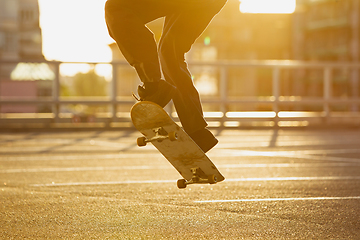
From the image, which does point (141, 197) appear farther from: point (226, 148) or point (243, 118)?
point (243, 118)

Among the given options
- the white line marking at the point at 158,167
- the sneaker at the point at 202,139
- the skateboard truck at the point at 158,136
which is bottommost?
the white line marking at the point at 158,167

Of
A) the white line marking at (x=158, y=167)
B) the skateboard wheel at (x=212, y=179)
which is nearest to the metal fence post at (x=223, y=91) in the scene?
the white line marking at (x=158, y=167)

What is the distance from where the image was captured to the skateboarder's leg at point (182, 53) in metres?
3.02

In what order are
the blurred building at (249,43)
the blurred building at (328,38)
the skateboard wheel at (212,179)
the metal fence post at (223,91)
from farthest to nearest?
1. the blurred building at (249,43)
2. the blurred building at (328,38)
3. the metal fence post at (223,91)
4. the skateboard wheel at (212,179)

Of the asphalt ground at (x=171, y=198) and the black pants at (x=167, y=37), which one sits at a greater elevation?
the black pants at (x=167, y=37)

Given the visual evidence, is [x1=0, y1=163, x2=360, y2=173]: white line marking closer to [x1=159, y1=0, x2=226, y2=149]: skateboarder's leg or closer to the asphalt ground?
the asphalt ground

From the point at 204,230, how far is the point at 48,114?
9992 millimetres

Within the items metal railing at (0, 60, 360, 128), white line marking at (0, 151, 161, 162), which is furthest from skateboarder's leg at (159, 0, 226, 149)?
metal railing at (0, 60, 360, 128)

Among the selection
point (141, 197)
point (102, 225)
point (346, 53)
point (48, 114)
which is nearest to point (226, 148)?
point (141, 197)

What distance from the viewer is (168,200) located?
134 inches

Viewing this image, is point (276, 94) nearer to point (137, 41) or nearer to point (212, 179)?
point (212, 179)

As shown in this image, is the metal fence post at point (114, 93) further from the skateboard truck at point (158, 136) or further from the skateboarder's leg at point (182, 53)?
the skateboard truck at point (158, 136)

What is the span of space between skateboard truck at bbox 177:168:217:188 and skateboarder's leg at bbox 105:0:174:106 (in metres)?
0.41

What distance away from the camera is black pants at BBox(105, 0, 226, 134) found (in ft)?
9.09
